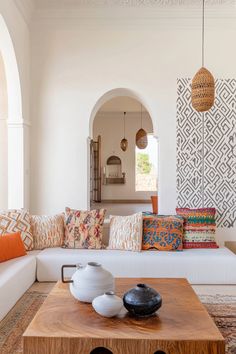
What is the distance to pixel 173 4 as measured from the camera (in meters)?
5.37

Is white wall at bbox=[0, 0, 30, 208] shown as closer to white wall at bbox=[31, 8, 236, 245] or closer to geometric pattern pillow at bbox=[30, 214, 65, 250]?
white wall at bbox=[31, 8, 236, 245]

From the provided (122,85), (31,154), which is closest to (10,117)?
(31,154)

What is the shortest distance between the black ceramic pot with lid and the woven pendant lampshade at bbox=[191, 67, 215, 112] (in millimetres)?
2568

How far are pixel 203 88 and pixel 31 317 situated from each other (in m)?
2.98

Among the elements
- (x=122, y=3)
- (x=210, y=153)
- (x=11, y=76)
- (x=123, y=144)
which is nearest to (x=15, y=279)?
(x=11, y=76)

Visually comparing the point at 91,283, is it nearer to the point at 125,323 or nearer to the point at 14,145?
the point at 125,323

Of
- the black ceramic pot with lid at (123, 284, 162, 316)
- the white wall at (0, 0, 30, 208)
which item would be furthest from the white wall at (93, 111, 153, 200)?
the black ceramic pot with lid at (123, 284, 162, 316)

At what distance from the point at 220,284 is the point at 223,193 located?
1.72 m

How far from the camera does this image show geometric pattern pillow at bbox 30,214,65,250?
4.57 metres

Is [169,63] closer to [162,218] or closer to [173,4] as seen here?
[173,4]

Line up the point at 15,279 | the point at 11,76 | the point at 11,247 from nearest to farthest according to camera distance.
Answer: the point at 15,279, the point at 11,247, the point at 11,76

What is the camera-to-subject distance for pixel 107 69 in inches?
218

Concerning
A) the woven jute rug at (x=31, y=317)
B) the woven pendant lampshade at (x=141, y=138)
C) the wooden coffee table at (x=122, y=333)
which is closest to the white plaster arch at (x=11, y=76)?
the woven jute rug at (x=31, y=317)

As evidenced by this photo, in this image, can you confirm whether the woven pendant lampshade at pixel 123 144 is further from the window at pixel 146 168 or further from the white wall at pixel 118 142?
the window at pixel 146 168
